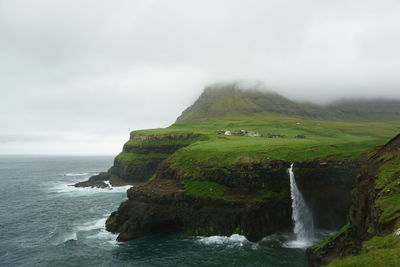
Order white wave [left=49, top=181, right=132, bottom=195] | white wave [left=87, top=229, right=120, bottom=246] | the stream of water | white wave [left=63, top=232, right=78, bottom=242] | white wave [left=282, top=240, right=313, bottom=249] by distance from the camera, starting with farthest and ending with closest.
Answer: white wave [left=49, top=181, right=132, bottom=195]
white wave [left=63, top=232, right=78, bottom=242]
white wave [left=87, top=229, right=120, bottom=246]
the stream of water
white wave [left=282, top=240, right=313, bottom=249]

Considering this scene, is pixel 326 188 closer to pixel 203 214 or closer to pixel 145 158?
pixel 203 214

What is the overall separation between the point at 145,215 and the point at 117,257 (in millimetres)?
12266

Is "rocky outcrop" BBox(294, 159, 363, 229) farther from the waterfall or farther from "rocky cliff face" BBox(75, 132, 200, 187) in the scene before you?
"rocky cliff face" BBox(75, 132, 200, 187)

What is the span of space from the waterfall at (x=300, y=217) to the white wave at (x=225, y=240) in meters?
9.47

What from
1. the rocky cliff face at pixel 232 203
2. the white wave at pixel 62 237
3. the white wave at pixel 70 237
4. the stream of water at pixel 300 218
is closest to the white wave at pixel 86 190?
the white wave at pixel 62 237

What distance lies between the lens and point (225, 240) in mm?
47094

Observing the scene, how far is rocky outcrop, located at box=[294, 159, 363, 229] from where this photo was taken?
5022 cm

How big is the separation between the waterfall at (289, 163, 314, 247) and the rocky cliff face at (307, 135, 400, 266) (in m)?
11.3

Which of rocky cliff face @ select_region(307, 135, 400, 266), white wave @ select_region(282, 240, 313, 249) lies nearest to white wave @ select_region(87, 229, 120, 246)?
white wave @ select_region(282, 240, 313, 249)

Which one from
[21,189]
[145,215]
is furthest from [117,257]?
[21,189]

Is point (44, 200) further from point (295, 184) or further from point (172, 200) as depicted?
point (295, 184)

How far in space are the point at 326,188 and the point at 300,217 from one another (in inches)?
329

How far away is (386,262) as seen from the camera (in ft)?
46.8

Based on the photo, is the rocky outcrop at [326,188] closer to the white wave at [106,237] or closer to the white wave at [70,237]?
the white wave at [106,237]
